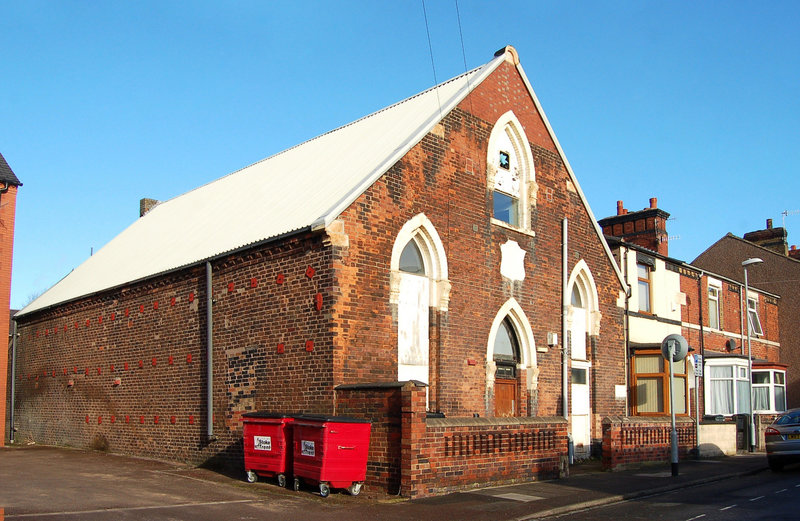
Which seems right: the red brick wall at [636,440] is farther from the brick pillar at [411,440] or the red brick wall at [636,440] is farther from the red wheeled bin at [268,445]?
the red wheeled bin at [268,445]

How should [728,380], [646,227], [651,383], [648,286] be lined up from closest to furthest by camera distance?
[651,383], [648,286], [728,380], [646,227]

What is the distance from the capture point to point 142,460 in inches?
751

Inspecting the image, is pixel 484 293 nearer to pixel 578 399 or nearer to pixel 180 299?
pixel 578 399

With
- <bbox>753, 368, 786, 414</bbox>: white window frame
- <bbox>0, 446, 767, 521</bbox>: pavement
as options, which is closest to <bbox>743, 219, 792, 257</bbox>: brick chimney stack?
<bbox>753, 368, 786, 414</bbox>: white window frame

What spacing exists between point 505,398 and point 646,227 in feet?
45.5

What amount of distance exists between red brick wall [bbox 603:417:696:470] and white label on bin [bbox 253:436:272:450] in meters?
8.50

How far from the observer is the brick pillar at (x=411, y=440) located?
12.9m

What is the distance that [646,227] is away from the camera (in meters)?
29.8

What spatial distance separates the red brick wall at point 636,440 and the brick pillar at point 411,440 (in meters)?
7.07

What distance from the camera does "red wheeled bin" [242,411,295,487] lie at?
13.8 m

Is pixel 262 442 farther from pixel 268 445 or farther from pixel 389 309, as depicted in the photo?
pixel 389 309

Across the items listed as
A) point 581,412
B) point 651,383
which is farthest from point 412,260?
point 651,383

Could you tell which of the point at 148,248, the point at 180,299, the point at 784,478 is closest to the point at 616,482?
the point at 784,478

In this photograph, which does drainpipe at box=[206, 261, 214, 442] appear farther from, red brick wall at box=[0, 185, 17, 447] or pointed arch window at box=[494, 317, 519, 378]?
red brick wall at box=[0, 185, 17, 447]
